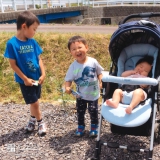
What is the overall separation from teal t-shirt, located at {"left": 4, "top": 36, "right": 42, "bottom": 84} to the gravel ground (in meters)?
0.82

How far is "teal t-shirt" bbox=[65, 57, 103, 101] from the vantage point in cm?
319

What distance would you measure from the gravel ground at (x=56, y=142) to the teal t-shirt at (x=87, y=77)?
0.62 m

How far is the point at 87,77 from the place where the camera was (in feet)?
10.5

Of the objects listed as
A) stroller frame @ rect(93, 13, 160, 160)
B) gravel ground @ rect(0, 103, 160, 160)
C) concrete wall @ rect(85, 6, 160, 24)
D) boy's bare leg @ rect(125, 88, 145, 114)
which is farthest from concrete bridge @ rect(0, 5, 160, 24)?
boy's bare leg @ rect(125, 88, 145, 114)

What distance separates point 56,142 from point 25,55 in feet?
3.85

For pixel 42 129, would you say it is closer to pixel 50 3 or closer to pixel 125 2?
pixel 50 3

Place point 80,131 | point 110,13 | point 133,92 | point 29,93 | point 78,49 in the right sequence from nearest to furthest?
point 133,92
point 78,49
point 29,93
point 80,131
point 110,13

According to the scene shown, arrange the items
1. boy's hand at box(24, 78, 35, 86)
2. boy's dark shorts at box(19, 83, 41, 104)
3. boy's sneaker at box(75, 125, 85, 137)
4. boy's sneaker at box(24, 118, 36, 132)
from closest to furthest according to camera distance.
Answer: boy's hand at box(24, 78, 35, 86) < boy's dark shorts at box(19, 83, 41, 104) < boy's sneaker at box(75, 125, 85, 137) < boy's sneaker at box(24, 118, 36, 132)

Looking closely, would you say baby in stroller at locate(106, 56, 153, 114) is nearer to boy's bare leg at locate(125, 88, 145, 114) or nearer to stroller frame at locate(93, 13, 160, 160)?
boy's bare leg at locate(125, 88, 145, 114)

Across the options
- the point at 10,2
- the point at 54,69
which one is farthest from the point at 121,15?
the point at 54,69

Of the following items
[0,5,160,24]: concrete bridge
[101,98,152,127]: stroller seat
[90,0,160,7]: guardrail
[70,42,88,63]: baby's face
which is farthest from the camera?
[90,0,160,7]: guardrail

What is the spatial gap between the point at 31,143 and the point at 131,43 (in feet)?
6.17

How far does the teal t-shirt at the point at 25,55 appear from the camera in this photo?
3.14 meters

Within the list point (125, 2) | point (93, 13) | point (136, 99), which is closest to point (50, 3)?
point (93, 13)
